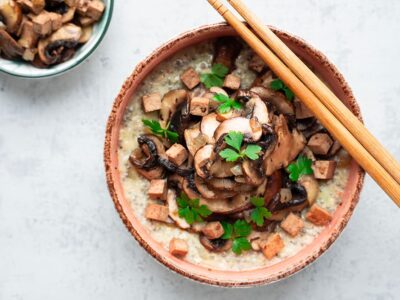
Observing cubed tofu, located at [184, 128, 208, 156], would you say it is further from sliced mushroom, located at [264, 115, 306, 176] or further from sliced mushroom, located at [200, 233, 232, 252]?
sliced mushroom, located at [200, 233, 232, 252]

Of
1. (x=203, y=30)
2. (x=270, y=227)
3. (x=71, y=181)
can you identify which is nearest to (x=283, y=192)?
(x=270, y=227)

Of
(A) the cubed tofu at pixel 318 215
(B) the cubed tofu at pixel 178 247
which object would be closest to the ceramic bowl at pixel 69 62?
(B) the cubed tofu at pixel 178 247

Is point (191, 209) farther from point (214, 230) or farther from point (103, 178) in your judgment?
point (103, 178)

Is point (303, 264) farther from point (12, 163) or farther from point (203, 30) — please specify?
point (12, 163)

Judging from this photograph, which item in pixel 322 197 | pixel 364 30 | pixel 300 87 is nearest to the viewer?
pixel 300 87

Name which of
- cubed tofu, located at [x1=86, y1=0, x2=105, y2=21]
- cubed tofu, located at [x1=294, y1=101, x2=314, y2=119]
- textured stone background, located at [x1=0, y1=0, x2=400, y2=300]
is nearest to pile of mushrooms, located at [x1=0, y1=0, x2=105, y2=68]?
cubed tofu, located at [x1=86, y1=0, x2=105, y2=21]

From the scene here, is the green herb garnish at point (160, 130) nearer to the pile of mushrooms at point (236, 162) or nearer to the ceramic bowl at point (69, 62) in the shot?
the pile of mushrooms at point (236, 162)

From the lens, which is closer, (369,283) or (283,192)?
(283,192)
